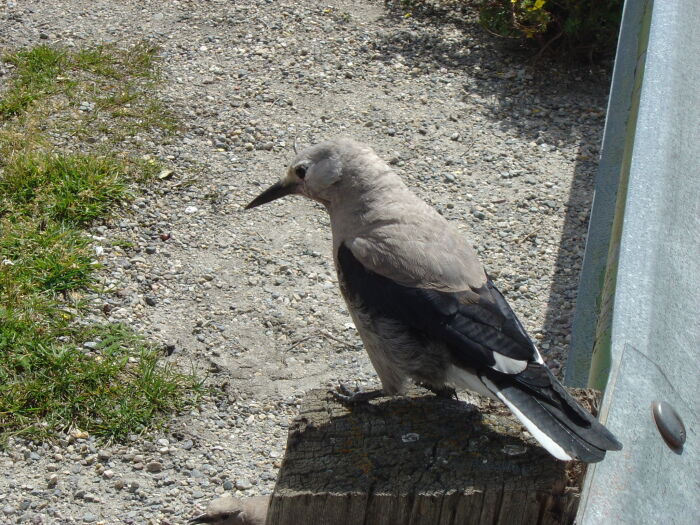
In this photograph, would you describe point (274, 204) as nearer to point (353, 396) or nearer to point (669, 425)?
point (353, 396)

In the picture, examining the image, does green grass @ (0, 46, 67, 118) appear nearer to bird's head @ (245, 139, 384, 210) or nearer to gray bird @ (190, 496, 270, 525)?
bird's head @ (245, 139, 384, 210)

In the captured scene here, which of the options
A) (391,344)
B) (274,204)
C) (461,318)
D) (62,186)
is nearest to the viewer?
(461,318)

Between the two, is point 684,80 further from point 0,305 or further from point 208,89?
point 208,89

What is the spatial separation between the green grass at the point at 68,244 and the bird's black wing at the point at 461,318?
1428mm

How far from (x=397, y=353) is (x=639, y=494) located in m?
1.47

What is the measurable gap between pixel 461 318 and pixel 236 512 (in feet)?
3.62

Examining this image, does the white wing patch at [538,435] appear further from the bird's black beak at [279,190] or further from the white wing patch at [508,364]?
the bird's black beak at [279,190]

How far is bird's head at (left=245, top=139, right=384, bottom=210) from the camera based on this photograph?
3.13m

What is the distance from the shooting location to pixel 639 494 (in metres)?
1.41

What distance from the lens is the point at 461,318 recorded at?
264 cm

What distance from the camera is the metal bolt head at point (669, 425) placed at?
1475 mm

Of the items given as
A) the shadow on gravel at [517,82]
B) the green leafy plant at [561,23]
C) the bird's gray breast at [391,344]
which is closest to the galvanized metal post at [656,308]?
the bird's gray breast at [391,344]

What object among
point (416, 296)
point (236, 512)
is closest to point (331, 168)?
point (416, 296)

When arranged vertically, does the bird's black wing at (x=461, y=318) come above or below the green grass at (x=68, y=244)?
above
